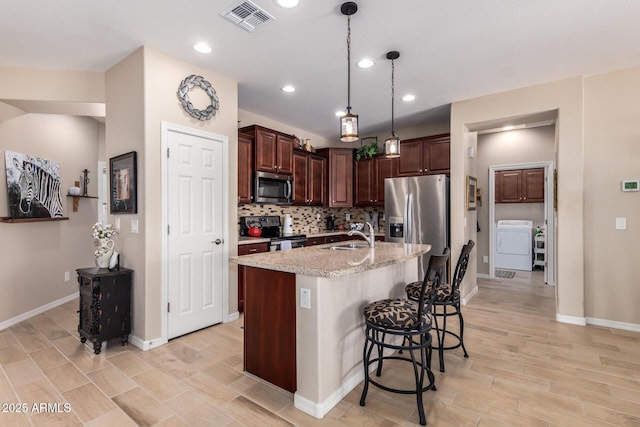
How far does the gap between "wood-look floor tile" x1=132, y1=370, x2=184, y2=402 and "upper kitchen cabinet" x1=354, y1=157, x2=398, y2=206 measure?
427cm

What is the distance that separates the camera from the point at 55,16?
239 centimetres

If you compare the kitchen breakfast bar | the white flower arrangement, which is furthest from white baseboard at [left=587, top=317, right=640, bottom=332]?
the white flower arrangement

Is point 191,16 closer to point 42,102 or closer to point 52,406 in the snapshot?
point 42,102

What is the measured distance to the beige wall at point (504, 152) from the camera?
219 inches

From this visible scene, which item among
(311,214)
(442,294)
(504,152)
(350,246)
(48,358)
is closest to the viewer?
(442,294)

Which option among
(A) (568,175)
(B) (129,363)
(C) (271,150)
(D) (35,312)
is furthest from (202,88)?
(A) (568,175)

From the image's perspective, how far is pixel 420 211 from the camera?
464cm

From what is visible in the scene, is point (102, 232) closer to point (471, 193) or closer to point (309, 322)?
point (309, 322)

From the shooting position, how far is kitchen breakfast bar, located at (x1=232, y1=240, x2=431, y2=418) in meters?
1.94

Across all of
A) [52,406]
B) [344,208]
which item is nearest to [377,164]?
[344,208]

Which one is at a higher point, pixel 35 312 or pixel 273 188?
pixel 273 188

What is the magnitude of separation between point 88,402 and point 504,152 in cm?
667

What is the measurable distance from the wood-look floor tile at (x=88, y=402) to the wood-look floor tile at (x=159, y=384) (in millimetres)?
228

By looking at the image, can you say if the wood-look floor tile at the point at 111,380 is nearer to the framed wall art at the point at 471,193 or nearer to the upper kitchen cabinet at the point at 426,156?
the framed wall art at the point at 471,193
